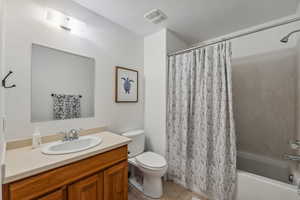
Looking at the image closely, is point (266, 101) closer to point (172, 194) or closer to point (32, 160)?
point (172, 194)

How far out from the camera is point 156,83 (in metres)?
2.14

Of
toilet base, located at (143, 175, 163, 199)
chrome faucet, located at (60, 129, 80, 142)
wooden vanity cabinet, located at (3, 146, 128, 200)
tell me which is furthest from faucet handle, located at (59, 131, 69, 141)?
toilet base, located at (143, 175, 163, 199)

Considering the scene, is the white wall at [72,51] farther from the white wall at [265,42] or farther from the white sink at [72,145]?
the white wall at [265,42]

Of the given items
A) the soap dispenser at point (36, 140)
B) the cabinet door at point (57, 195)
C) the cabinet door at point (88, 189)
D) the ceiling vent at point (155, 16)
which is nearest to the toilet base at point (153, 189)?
the cabinet door at point (88, 189)

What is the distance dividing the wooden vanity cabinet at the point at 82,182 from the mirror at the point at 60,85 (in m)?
0.63

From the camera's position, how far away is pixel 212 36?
7.41ft

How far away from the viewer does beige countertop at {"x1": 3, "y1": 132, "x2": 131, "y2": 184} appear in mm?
757

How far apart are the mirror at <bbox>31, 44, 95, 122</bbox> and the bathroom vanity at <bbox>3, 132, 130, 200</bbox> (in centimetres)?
40

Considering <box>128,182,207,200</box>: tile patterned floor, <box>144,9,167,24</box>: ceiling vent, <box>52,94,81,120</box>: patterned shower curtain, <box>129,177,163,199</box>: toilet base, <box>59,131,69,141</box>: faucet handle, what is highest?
<box>144,9,167,24</box>: ceiling vent

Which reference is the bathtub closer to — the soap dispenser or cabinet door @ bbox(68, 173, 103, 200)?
cabinet door @ bbox(68, 173, 103, 200)

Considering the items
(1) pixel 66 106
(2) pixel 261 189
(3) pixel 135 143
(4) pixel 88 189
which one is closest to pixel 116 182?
(4) pixel 88 189

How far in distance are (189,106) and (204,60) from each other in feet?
2.04

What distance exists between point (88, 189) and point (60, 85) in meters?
1.04

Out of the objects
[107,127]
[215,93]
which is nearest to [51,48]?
[107,127]
